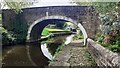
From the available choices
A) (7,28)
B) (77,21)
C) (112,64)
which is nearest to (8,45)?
(7,28)

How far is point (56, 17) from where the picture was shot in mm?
22672

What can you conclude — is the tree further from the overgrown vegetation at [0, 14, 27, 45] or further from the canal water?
the canal water

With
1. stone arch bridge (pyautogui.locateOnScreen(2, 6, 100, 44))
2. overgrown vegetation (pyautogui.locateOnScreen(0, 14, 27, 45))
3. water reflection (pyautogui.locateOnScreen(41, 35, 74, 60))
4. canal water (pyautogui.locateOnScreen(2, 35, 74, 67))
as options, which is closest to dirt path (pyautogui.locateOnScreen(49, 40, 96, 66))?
canal water (pyautogui.locateOnScreen(2, 35, 74, 67))

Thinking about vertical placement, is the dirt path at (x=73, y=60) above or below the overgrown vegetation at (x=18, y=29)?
above

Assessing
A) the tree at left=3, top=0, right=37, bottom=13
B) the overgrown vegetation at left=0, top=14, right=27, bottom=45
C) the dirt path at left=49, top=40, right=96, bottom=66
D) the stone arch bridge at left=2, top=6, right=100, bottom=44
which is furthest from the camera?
the overgrown vegetation at left=0, top=14, right=27, bottom=45

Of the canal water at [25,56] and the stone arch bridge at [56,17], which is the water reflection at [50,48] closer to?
the canal water at [25,56]

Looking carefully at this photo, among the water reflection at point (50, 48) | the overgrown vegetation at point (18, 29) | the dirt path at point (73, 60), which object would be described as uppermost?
the dirt path at point (73, 60)

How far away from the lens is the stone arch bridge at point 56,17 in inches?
837

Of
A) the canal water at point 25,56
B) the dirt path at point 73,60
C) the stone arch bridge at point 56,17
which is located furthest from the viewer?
the stone arch bridge at point 56,17

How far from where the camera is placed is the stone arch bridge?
21.3 metres

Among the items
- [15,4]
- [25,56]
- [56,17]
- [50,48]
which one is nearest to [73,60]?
[25,56]

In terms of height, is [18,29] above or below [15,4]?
below

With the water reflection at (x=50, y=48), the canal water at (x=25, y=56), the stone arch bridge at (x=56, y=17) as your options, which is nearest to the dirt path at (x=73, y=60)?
the canal water at (x=25, y=56)

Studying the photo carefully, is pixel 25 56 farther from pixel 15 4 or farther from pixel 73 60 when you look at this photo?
pixel 15 4
